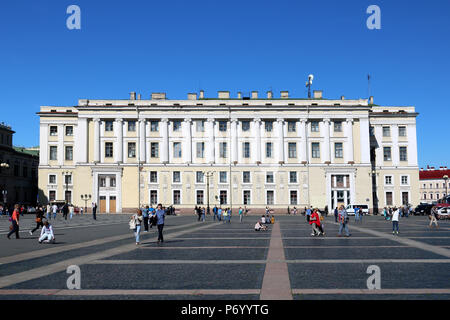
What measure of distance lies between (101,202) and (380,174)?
4516 cm

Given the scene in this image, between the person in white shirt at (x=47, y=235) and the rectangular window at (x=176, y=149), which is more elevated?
the rectangular window at (x=176, y=149)

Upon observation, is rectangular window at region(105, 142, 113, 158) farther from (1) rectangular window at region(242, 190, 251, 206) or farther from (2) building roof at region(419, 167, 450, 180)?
(2) building roof at region(419, 167, 450, 180)

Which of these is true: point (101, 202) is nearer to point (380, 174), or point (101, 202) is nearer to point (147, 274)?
point (380, 174)

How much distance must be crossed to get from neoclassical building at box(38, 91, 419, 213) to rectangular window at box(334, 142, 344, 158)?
0.52 feet

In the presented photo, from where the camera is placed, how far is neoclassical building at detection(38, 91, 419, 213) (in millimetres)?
70500

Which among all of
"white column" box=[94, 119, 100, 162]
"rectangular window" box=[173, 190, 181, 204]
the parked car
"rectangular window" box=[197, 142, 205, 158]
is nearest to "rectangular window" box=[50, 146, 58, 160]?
"white column" box=[94, 119, 100, 162]

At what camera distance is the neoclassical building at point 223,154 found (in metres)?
70.5

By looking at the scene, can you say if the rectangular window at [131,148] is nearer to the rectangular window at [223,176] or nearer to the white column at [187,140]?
the white column at [187,140]

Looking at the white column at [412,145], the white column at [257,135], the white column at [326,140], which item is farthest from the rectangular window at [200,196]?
the white column at [412,145]

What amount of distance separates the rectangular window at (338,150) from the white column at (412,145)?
39.0 ft

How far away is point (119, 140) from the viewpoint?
71188mm

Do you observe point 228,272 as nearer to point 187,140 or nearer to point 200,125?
point 187,140

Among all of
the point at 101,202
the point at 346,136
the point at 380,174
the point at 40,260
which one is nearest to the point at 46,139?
the point at 101,202
